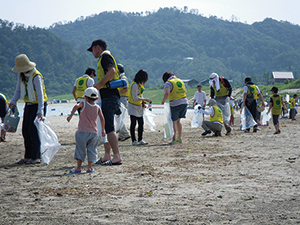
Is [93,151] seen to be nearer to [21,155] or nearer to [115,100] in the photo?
[115,100]

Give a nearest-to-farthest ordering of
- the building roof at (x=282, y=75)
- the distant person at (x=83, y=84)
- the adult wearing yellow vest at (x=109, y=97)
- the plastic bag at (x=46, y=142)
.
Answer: the adult wearing yellow vest at (x=109, y=97)
the plastic bag at (x=46, y=142)
the distant person at (x=83, y=84)
the building roof at (x=282, y=75)

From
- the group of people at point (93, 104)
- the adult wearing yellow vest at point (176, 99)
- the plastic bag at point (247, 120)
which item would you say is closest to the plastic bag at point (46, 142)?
the group of people at point (93, 104)

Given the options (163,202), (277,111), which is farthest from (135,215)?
(277,111)

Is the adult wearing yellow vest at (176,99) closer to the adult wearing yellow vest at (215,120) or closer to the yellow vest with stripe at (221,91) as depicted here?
the adult wearing yellow vest at (215,120)

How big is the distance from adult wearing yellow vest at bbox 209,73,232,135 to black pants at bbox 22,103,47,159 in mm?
6301

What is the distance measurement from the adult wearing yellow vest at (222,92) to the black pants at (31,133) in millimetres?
6301

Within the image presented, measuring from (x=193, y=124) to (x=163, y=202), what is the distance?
7.63m

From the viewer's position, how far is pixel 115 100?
19.4 feet

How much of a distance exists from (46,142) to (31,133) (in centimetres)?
48

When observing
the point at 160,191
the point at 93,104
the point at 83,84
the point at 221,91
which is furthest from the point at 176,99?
the point at 160,191

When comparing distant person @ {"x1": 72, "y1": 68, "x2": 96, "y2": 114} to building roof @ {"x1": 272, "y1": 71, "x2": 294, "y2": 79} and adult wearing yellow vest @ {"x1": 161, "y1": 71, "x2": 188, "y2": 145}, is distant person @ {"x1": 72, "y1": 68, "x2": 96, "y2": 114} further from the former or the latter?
building roof @ {"x1": 272, "y1": 71, "x2": 294, "y2": 79}

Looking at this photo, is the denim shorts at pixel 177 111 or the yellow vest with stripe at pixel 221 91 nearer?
the denim shorts at pixel 177 111

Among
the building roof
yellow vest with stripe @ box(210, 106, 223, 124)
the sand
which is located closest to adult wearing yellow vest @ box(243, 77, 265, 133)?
yellow vest with stripe @ box(210, 106, 223, 124)

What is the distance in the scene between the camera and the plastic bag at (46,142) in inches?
233
